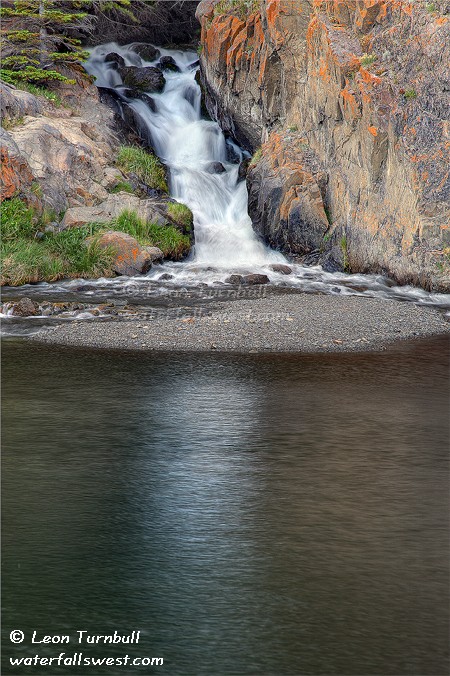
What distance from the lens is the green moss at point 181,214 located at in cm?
3281

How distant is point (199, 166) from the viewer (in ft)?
120

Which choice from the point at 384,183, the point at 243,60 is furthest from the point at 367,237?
the point at 243,60

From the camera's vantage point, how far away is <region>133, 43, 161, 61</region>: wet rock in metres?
42.7

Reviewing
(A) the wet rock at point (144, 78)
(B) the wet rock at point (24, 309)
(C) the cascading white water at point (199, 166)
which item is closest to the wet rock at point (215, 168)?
(C) the cascading white water at point (199, 166)

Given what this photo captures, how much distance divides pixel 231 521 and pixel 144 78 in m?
32.5

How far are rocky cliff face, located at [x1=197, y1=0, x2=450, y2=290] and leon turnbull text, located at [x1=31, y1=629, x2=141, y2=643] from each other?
20721 mm

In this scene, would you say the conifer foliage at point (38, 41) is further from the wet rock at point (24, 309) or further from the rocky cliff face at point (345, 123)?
the wet rock at point (24, 309)

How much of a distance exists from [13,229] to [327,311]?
36.7 ft

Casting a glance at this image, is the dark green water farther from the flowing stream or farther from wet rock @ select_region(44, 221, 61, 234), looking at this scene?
wet rock @ select_region(44, 221, 61, 234)

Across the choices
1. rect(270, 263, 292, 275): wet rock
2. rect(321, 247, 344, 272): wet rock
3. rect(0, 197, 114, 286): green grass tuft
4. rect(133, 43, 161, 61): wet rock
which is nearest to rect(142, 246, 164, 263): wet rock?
rect(0, 197, 114, 286): green grass tuft

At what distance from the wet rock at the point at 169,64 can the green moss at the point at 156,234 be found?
40.3 feet

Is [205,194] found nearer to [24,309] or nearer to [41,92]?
[41,92]

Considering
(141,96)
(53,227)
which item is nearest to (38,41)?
(141,96)

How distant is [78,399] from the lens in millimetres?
14891
